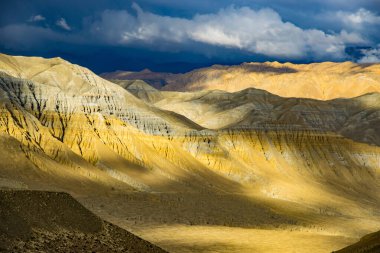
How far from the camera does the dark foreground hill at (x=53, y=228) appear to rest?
911 inches

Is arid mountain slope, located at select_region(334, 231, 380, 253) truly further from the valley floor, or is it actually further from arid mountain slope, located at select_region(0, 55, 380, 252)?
arid mountain slope, located at select_region(0, 55, 380, 252)

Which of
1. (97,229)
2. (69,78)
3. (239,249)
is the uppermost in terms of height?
(69,78)

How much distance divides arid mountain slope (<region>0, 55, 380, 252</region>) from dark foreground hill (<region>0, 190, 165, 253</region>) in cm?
1638

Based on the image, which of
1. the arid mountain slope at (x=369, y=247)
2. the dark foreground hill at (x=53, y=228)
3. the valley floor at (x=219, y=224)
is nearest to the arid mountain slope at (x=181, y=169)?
the valley floor at (x=219, y=224)

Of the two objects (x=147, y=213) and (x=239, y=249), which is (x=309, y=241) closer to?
(x=239, y=249)

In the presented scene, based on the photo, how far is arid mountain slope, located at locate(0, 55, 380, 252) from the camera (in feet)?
201

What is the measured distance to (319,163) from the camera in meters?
125

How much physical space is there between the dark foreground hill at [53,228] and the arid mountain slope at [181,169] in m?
16.4

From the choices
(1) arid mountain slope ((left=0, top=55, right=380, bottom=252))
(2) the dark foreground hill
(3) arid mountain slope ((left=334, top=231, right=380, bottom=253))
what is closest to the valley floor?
(1) arid mountain slope ((left=0, top=55, right=380, bottom=252))

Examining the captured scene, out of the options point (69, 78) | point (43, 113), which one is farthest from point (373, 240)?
point (69, 78)

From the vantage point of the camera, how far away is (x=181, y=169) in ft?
318

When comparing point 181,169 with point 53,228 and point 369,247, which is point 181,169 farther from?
point 53,228

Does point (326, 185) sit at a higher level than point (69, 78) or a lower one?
lower

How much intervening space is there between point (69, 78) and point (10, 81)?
58806mm
